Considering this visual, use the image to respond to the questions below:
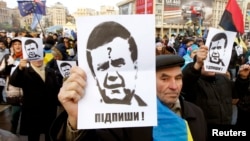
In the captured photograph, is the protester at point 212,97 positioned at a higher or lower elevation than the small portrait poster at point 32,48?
lower

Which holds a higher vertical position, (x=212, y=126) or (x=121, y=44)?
(x=121, y=44)

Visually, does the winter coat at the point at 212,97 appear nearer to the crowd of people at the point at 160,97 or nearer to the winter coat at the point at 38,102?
the crowd of people at the point at 160,97

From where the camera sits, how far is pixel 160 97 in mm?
1860

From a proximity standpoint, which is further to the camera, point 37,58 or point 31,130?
point 31,130

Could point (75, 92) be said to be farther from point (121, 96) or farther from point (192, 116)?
point (192, 116)

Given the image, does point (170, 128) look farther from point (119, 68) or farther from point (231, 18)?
point (231, 18)

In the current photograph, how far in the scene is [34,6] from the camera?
9547 millimetres

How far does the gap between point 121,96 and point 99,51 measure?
0.67 feet

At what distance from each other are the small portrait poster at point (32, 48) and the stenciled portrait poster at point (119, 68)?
7.66ft

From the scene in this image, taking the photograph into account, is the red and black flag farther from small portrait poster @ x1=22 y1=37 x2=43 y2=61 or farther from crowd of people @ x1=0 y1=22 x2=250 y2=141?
small portrait poster @ x1=22 y1=37 x2=43 y2=61

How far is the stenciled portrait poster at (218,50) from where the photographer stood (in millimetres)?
2836

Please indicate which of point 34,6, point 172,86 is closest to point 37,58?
point 172,86

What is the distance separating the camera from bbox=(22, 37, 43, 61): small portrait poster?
136 inches

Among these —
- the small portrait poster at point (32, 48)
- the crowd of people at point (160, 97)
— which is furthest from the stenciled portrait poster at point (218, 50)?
the small portrait poster at point (32, 48)
